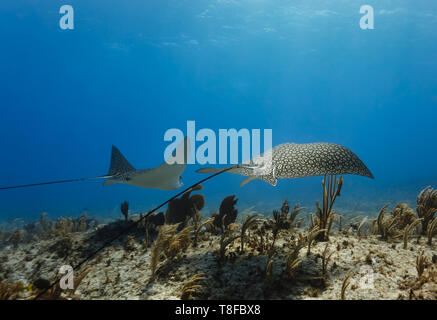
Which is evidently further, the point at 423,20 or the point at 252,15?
the point at 252,15

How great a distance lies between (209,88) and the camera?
80625 mm

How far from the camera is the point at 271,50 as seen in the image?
5319 cm

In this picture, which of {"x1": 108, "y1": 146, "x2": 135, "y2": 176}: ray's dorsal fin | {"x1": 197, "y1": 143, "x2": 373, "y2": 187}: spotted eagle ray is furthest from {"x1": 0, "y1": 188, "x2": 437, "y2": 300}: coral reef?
{"x1": 108, "y1": 146, "x2": 135, "y2": 176}: ray's dorsal fin

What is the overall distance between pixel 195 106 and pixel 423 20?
246 feet

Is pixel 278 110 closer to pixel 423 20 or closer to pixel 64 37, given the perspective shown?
pixel 423 20

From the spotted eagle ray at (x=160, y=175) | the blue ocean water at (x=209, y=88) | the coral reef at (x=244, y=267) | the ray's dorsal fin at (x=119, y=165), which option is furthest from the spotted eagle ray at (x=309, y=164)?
the blue ocean water at (x=209, y=88)

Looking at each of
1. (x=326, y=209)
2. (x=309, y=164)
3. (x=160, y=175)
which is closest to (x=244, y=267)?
(x=309, y=164)

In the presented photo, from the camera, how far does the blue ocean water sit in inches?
1336

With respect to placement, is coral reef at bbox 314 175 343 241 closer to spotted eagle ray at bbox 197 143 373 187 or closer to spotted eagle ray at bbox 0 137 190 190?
spotted eagle ray at bbox 197 143 373 187

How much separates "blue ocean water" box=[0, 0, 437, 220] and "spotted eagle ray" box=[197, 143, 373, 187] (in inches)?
533

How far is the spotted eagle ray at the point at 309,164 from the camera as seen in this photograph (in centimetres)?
303

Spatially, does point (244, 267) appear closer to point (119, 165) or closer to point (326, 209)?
point (326, 209)

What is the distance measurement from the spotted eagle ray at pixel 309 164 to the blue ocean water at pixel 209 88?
44.4 ft

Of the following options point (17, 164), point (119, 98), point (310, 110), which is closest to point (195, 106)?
point (119, 98)
